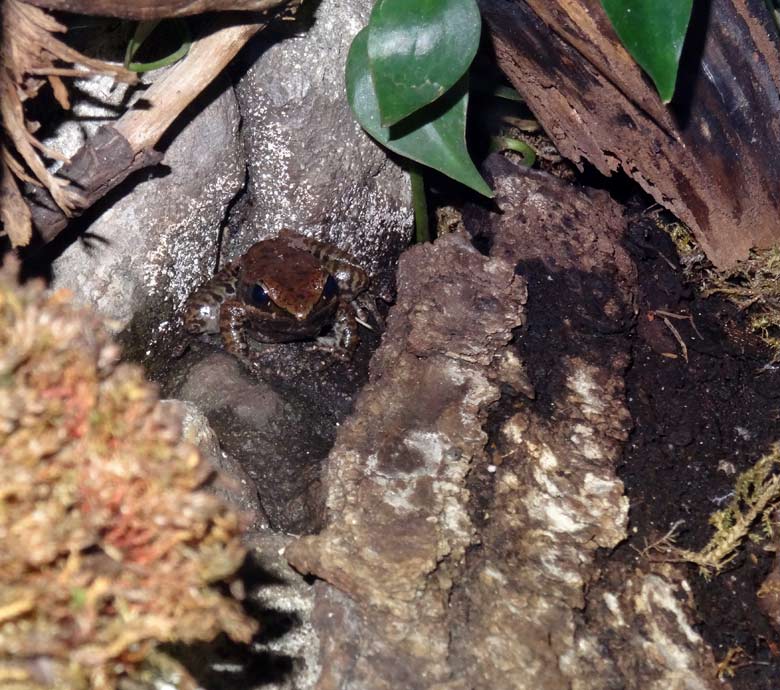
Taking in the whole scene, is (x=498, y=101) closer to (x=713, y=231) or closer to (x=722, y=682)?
(x=713, y=231)

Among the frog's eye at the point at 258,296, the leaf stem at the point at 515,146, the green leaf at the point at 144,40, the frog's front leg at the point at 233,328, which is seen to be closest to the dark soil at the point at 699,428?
the leaf stem at the point at 515,146

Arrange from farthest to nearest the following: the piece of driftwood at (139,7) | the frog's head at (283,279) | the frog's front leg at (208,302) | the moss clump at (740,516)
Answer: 1. the frog's head at (283,279)
2. the frog's front leg at (208,302)
3. the moss clump at (740,516)
4. the piece of driftwood at (139,7)

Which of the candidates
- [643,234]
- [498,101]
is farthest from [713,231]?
[498,101]

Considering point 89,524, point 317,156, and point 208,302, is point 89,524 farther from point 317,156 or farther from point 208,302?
point 317,156

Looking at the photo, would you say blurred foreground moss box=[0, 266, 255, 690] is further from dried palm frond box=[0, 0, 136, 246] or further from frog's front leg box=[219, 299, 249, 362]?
frog's front leg box=[219, 299, 249, 362]

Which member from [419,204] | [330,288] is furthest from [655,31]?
[330,288]

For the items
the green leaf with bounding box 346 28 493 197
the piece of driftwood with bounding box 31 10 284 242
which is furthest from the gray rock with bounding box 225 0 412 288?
the piece of driftwood with bounding box 31 10 284 242

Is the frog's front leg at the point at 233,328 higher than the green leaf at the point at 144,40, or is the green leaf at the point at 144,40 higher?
the green leaf at the point at 144,40

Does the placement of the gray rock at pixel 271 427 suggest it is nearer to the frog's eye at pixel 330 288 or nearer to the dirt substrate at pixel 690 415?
the frog's eye at pixel 330 288

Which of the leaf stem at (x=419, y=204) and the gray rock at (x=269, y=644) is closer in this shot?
the gray rock at (x=269, y=644)
